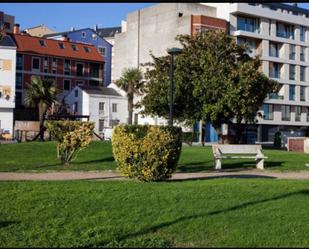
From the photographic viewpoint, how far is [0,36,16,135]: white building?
209 feet

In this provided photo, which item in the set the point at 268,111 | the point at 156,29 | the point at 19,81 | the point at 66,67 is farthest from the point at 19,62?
the point at 268,111

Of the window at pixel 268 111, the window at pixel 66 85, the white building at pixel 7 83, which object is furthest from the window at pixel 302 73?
the white building at pixel 7 83

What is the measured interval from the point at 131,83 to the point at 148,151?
5214cm

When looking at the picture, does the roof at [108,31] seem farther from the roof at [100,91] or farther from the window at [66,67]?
the roof at [100,91]

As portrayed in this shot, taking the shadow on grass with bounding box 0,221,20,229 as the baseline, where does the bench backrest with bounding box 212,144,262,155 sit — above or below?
above

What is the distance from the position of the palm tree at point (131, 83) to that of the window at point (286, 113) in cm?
2063

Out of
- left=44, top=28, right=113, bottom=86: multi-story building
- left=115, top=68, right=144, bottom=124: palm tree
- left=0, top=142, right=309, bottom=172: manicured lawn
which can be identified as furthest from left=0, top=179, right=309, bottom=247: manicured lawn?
left=44, top=28, right=113, bottom=86: multi-story building

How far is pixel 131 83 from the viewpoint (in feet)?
208

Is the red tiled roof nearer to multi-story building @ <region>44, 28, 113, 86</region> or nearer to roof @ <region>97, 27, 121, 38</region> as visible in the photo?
multi-story building @ <region>44, 28, 113, 86</region>

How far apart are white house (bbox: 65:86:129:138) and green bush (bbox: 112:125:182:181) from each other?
54.3m

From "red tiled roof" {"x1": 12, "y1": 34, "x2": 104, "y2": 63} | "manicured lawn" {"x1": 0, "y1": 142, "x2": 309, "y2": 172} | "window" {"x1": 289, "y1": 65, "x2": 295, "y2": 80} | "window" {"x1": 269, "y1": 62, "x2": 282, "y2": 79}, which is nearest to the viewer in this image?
"manicured lawn" {"x1": 0, "y1": 142, "x2": 309, "y2": 172}

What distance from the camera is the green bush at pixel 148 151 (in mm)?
11656

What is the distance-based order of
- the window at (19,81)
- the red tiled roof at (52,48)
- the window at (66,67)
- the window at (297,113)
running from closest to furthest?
the window at (19,81) → the red tiled roof at (52,48) → the window at (297,113) → the window at (66,67)

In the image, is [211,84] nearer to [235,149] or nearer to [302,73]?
[235,149]
